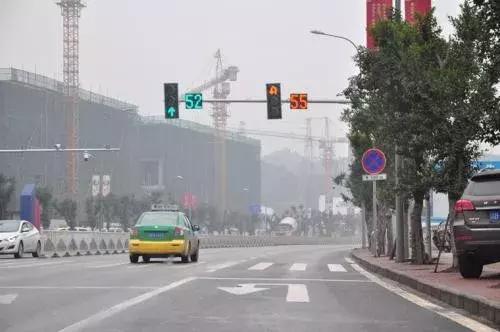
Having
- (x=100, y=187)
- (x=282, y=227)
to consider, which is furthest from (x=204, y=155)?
(x=100, y=187)

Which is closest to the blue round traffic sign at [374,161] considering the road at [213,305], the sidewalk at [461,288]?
the sidewalk at [461,288]

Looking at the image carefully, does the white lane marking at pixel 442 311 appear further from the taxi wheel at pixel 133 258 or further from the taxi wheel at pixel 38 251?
the taxi wheel at pixel 38 251

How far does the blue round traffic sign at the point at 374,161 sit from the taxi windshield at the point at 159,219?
5855 mm

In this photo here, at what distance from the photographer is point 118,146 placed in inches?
4904

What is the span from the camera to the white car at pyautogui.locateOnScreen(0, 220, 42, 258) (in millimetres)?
27766

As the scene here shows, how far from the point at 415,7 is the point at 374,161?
4.99 meters

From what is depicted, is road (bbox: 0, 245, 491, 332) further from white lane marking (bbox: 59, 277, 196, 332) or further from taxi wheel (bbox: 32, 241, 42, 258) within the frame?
taxi wheel (bbox: 32, 241, 42, 258)

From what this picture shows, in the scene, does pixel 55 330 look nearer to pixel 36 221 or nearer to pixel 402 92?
pixel 402 92

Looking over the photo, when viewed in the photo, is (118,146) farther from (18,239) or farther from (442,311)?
(442,311)

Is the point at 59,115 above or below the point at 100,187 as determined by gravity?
above

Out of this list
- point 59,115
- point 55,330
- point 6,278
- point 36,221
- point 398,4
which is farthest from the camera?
point 59,115

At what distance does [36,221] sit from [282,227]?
105 metres

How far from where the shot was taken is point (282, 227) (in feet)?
470

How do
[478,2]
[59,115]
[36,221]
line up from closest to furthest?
[478,2] → [36,221] → [59,115]
